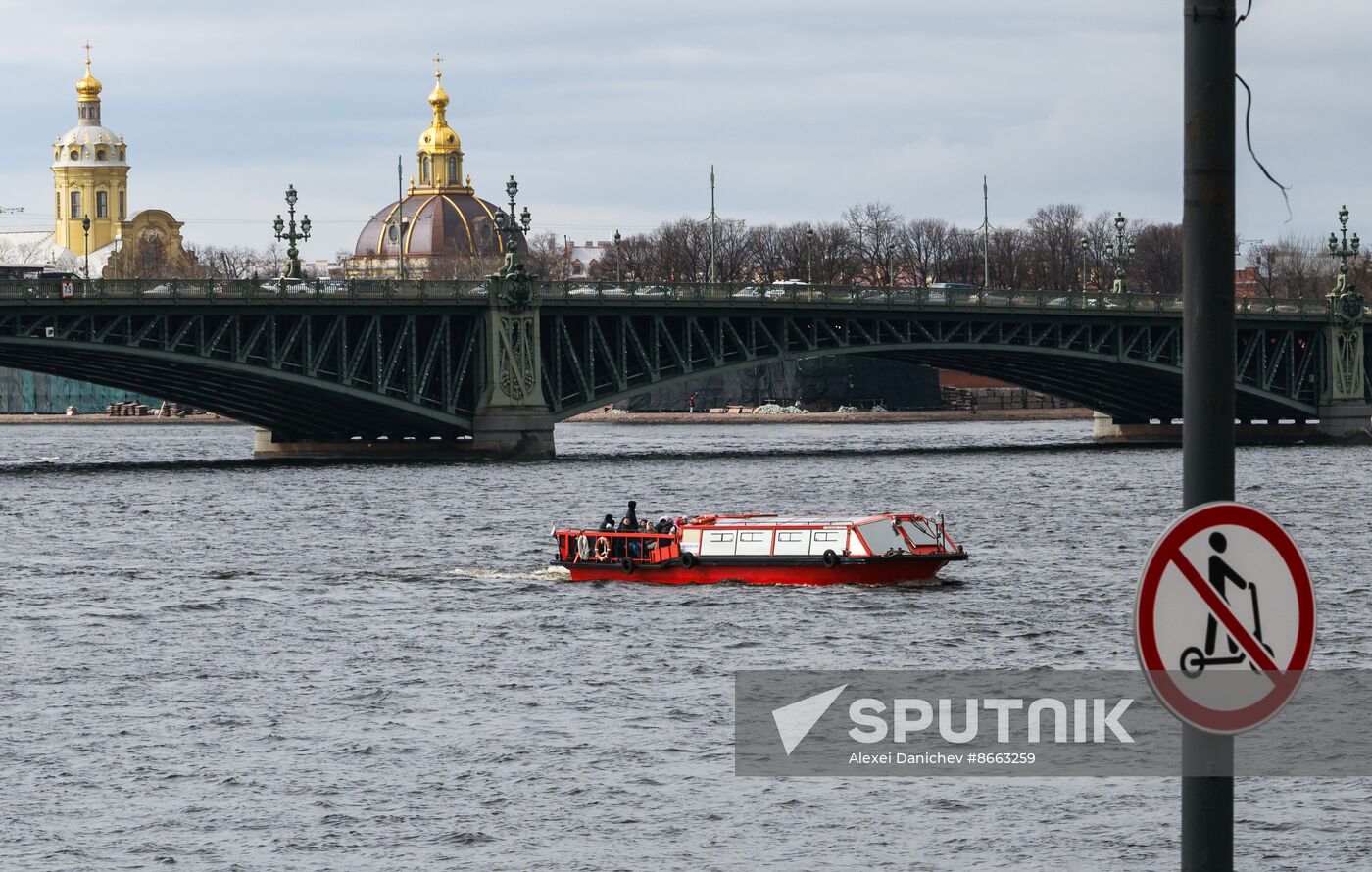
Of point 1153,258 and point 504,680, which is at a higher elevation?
point 1153,258

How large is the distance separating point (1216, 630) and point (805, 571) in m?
41.0

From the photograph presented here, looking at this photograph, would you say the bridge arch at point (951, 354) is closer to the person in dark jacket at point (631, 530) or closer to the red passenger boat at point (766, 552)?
the person in dark jacket at point (631, 530)

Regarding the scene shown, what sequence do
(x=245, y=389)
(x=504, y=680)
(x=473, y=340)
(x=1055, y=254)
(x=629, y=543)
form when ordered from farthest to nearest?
(x=1055, y=254) → (x=473, y=340) → (x=245, y=389) → (x=629, y=543) → (x=504, y=680)

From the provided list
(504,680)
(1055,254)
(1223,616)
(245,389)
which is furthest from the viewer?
(1055,254)

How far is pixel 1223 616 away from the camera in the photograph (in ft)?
22.0

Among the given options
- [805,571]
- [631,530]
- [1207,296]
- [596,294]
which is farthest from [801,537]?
[596,294]

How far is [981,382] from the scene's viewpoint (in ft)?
569

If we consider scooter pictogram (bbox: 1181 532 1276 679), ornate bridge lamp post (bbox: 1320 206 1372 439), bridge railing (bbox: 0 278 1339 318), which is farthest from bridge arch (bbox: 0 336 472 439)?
scooter pictogram (bbox: 1181 532 1276 679)

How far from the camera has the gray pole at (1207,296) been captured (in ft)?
22.9

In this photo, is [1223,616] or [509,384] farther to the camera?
[509,384]

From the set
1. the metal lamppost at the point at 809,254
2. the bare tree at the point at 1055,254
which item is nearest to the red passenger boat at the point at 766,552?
the metal lamppost at the point at 809,254

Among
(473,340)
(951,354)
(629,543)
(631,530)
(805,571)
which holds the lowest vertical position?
(805,571)

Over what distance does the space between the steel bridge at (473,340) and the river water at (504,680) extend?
23.6ft

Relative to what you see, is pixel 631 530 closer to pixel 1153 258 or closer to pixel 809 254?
pixel 809 254
